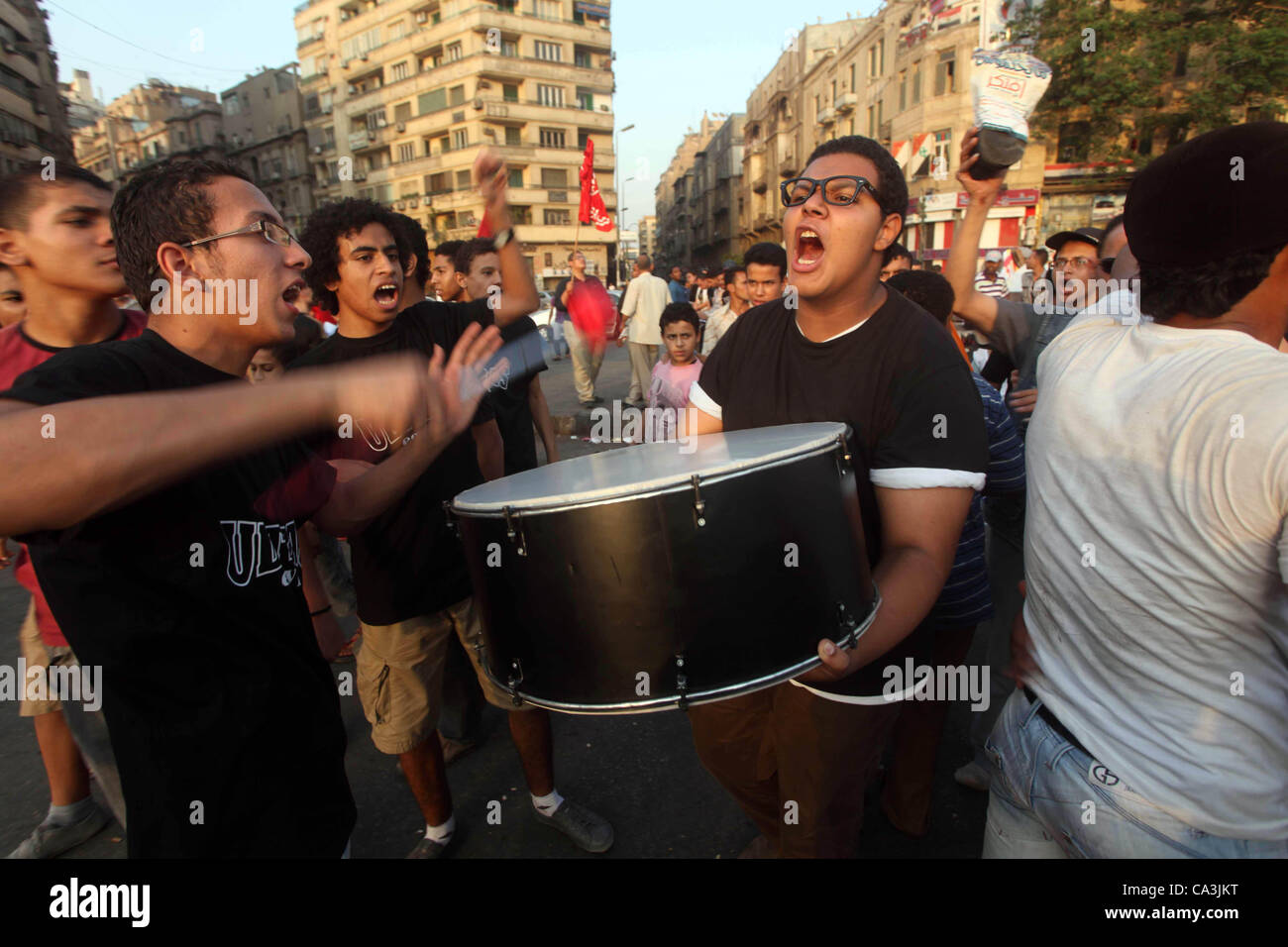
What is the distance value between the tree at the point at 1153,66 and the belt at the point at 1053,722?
100ft

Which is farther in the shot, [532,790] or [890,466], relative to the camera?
[532,790]

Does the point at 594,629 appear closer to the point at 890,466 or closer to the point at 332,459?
Answer: the point at 890,466

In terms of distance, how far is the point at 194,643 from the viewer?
1.39 metres

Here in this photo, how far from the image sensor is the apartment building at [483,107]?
44.9 metres

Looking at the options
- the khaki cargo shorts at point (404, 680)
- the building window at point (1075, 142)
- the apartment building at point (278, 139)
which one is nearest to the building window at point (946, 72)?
the building window at point (1075, 142)

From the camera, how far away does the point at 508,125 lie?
4572 cm

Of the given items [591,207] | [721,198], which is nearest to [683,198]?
[721,198]

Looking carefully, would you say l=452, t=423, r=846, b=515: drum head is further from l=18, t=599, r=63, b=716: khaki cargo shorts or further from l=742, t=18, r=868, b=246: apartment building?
l=742, t=18, r=868, b=246: apartment building

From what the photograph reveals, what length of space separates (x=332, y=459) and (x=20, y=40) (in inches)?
1843

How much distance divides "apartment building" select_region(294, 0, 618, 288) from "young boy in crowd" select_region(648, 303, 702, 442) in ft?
139

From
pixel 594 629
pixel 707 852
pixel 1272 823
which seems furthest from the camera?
pixel 707 852

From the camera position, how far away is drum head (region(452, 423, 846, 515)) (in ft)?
4.48

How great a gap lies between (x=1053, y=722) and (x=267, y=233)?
2.14 meters
